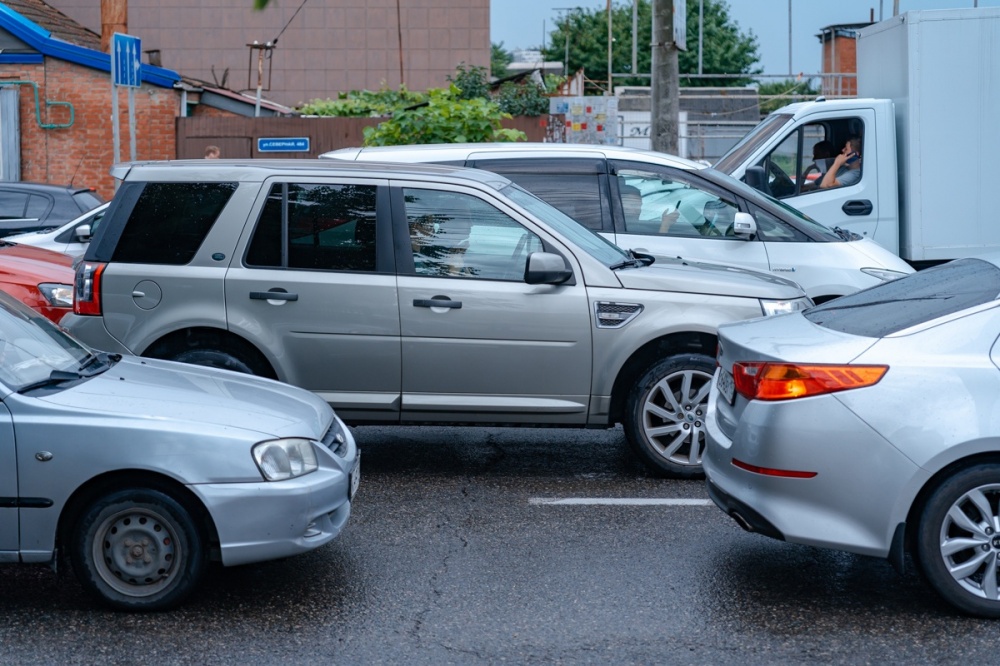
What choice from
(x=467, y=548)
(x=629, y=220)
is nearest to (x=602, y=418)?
(x=467, y=548)

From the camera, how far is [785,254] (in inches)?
351

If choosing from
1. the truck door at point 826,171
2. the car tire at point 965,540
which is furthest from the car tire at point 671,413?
the truck door at point 826,171

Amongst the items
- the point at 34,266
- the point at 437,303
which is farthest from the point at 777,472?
the point at 34,266

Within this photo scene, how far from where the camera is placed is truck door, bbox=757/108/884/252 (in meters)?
11.5

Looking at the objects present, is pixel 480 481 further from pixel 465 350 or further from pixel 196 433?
pixel 196 433

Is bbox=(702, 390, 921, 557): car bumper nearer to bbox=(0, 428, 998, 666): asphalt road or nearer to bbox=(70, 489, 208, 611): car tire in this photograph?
bbox=(0, 428, 998, 666): asphalt road

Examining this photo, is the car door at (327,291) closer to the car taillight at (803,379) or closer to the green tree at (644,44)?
the car taillight at (803,379)

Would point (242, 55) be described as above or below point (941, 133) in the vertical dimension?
above

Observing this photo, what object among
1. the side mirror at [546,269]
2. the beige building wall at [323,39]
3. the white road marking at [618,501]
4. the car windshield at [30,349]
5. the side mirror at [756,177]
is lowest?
the white road marking at [618,501]

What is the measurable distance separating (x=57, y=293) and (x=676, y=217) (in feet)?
15.6

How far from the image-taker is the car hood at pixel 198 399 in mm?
4914

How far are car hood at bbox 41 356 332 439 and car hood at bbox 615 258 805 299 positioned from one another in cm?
230

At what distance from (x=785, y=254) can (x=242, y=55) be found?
30.2 metres

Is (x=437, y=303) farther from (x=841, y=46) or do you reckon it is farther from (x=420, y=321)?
(x=841, y=46)
